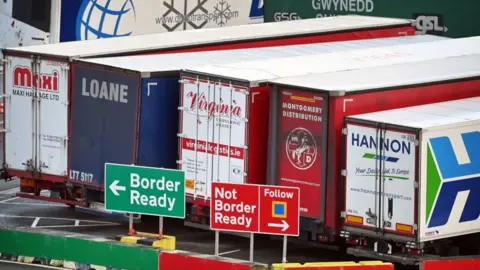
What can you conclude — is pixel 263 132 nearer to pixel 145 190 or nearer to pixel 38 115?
pixel 145 190

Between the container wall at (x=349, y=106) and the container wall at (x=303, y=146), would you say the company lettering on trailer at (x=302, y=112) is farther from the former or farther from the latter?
the container wall at (x=349, y=106)

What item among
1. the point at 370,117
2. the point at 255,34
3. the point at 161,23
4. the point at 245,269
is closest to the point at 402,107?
the point at 370,117

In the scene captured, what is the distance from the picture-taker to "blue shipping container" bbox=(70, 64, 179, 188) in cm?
2875

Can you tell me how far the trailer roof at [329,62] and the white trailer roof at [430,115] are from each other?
3.18 ft

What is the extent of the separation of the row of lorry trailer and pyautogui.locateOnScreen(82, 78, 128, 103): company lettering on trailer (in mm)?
24

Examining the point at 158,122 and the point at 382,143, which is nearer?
the point at 382,143

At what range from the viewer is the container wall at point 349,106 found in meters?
26.2

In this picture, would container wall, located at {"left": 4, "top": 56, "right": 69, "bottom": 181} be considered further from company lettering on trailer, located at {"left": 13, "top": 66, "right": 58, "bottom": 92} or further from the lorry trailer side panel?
the lorry trailer side panel

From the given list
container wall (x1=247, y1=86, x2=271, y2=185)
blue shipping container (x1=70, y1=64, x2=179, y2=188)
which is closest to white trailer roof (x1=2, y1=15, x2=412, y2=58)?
blue shipping container (x1=70, y1=64, x2=179, y2=188)

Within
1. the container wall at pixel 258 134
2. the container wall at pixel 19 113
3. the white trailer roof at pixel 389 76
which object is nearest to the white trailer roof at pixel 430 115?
A: the white trailer roof at pixel 389 76

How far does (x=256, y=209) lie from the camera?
2398 cm

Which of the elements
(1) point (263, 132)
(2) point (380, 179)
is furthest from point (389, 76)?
(2) point (380, 179)

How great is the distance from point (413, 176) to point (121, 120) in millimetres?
6145

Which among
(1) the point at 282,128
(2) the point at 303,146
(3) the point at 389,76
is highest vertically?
(3) the point at 389,76
